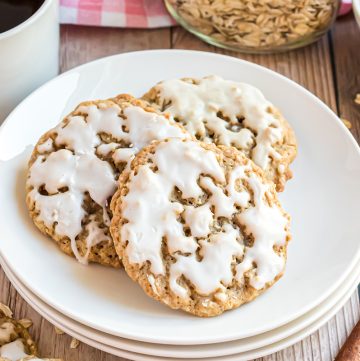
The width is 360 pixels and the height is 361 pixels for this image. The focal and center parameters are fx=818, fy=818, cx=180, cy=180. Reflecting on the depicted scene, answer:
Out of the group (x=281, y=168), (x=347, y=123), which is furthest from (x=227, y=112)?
(x=347, y=123)

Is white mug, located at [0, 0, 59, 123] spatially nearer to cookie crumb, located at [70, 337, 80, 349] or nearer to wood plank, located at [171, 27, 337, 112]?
wood plank, located at [171, 27, 337, 112]

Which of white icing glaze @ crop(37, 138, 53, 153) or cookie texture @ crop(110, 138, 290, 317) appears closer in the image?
cookie texture @ crop(110, 138, 290, 317)

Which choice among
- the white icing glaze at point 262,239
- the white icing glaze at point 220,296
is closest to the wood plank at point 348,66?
the white icing glaze at point 262,239

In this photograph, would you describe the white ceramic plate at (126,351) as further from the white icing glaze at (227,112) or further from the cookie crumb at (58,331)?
the white icing glaze at (227,112)

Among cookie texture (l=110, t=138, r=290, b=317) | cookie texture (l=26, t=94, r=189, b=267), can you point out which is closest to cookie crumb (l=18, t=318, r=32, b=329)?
cookie texture (l=26, t=94, r=189, b=267)

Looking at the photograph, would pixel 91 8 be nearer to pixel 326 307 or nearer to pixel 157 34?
pixel 157 34

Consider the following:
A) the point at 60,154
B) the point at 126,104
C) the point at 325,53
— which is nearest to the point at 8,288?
the point at 60,154

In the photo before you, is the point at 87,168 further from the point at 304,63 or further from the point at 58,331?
the point at 304,63
